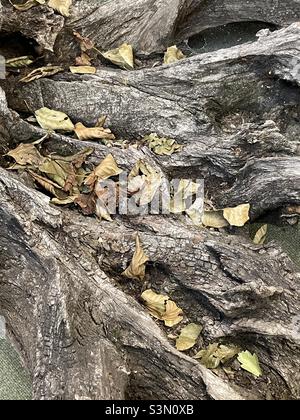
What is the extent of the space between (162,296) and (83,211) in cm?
38

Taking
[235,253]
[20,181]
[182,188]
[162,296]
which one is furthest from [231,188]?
[20,181]

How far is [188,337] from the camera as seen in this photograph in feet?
5.63

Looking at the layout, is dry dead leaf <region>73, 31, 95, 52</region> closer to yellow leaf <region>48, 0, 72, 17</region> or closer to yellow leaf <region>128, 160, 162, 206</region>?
yellow leaf <region>48, 0, 72, 17</region>

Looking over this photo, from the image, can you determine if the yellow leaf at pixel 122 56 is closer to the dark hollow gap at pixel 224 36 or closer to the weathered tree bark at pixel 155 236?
the weathered tree bark at pixel 155 236

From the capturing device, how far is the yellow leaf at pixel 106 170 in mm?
1964

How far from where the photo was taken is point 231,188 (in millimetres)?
2049

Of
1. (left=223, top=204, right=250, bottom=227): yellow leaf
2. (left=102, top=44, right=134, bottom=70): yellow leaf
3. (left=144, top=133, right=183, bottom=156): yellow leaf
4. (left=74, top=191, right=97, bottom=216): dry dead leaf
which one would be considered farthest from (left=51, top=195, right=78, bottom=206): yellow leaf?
(left=102, top=44, right=134, bottom=70): yellow leaf

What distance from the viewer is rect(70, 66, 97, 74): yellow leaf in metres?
2.23

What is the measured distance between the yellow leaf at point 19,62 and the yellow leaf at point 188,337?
3.83ft

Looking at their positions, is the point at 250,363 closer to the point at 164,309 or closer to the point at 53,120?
the point at 164,309

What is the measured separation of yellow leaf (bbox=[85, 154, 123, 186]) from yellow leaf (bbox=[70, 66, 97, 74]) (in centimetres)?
43

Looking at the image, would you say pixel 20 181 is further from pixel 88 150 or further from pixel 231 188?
pixel 231 188

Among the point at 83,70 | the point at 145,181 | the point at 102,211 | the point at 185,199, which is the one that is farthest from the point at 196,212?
the point at 83,70

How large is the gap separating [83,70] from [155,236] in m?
0.79
